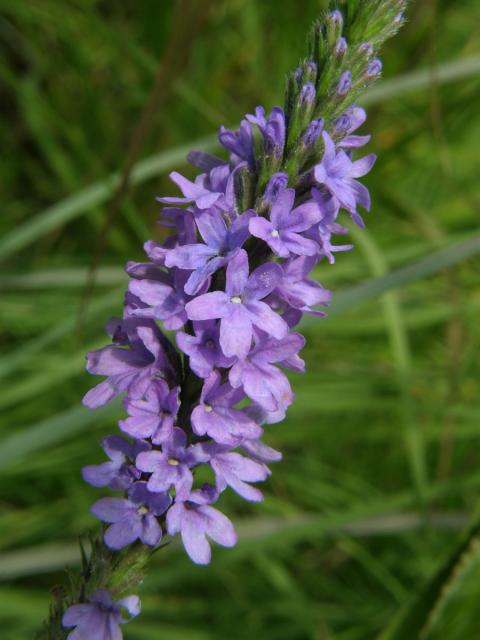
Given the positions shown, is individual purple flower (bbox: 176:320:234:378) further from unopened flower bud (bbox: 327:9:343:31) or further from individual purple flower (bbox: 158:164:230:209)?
unopened flower bud (bbox: 327:9:343:31)

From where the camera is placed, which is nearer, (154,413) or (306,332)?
(154,413)

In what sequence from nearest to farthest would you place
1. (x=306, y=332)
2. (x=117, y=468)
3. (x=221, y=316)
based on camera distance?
(x=221, y=316) < (x=117, y=468) < (x=306, y=332)

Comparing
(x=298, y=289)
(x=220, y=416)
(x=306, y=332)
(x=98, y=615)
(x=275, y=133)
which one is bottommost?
(x=98, y=615)

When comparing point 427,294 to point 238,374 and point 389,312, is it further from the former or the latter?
point 238,374

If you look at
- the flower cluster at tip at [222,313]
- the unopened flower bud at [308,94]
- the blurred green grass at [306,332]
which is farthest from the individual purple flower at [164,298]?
the blurred green grass at [306,332]

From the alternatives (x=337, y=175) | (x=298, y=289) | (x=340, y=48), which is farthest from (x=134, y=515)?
(x=340, y=48)

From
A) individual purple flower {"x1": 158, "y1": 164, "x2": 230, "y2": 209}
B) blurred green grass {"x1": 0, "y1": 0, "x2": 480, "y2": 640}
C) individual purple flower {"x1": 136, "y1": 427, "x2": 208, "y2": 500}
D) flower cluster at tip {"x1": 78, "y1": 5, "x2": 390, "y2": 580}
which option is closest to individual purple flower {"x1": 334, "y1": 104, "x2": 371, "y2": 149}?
flower cluster at tip {"x1": 78, "y1": 5, "x2": 390, "y2": 580}

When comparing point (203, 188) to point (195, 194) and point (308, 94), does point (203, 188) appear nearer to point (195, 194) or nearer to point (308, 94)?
point (195, 194)
